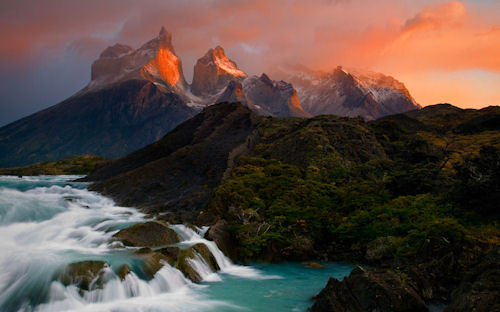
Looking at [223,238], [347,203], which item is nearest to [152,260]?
[223,238]

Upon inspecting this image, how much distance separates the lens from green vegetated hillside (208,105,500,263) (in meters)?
20.7

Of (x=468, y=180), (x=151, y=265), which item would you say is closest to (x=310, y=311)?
(x=151, y=265)

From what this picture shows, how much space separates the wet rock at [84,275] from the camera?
1491 centimetres

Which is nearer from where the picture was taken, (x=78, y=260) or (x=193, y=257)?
(x=78, y=260)

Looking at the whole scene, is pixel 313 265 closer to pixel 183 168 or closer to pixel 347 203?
pixel 347 203

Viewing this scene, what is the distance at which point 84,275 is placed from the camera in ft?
50.2

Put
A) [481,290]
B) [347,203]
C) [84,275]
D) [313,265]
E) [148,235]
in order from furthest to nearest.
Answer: [347,203] → [313,265] → [148,235] → [84,275] → [481,290]

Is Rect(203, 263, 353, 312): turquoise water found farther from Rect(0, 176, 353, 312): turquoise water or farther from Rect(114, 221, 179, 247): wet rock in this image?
Rect(114, 221, 179, 247): wet rock

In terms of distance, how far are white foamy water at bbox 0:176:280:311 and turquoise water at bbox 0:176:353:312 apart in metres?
0.04

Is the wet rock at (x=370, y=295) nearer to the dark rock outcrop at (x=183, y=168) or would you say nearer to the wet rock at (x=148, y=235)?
the wet rock at (x=148, y=235)

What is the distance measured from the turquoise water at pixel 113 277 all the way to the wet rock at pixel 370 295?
2.39 meters

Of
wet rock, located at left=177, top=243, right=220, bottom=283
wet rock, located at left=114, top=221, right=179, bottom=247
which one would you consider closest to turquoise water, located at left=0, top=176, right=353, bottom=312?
wet rock, located at left=177, top=243, right=220, bottom=283

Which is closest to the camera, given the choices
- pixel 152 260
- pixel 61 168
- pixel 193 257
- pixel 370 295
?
pixel 370 295

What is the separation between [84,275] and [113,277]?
52.4 inches
